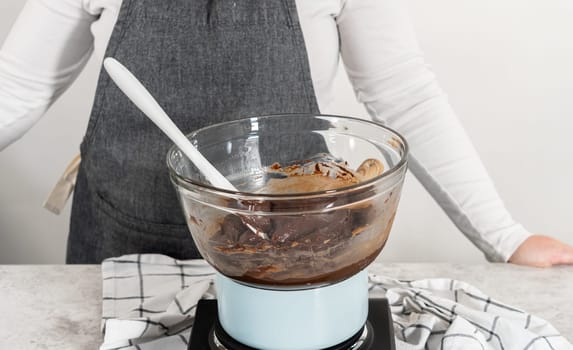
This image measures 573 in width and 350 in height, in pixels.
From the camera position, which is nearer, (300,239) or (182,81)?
(300,239)

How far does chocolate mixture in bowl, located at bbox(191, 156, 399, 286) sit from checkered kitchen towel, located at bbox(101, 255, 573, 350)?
0.16m

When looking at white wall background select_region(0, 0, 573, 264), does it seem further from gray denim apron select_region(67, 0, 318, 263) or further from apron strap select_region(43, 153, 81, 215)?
gray denim apron select_region(67, 0, 318, 263)

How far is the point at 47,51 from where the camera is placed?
1.04 m

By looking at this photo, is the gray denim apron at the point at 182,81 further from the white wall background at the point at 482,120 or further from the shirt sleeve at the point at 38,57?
the white wall background at the point at 482,120

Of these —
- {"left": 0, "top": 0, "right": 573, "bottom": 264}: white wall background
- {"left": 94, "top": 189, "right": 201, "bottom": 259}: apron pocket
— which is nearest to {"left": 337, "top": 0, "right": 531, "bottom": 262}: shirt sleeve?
{"left": 94, "top": 189, "right": 201, "bottom": 259}: apron pocket

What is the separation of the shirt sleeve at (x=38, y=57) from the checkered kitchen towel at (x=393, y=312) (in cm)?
33

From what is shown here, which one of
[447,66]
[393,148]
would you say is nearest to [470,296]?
[393,148]

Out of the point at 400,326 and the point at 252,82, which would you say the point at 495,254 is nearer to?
the point at 400,326

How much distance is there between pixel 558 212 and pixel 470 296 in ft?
2.95

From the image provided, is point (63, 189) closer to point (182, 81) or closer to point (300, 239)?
point (182, 81)

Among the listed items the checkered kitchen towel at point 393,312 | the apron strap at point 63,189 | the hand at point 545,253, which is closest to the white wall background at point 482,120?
the apron strap at point 63,189

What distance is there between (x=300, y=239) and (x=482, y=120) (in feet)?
3.53

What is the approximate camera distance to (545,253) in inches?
36.6

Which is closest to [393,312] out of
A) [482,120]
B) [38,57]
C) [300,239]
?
[300,239]
